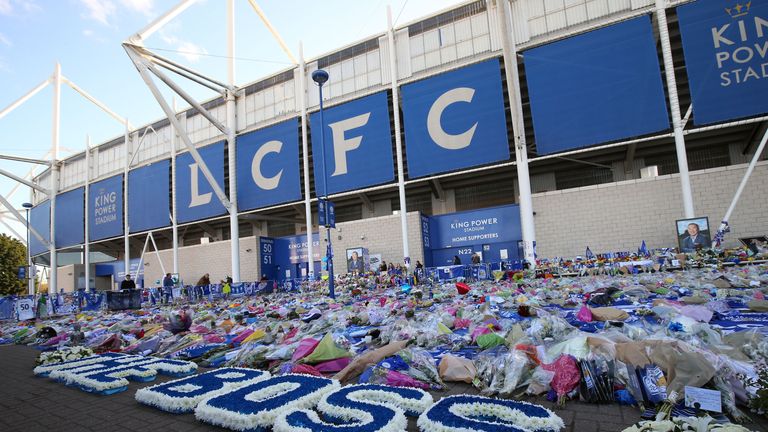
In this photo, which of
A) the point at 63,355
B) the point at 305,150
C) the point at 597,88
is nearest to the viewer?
the point at 63,355

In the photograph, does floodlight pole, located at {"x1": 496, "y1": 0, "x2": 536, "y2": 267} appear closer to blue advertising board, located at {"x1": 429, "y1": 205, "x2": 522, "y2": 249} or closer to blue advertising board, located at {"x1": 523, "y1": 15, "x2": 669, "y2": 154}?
blue advertising board, located at {"x1": 429, "y1": 205, "x2": 522, "y2": 249}

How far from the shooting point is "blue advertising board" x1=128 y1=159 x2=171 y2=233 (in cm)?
3170

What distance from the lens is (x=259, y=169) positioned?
88.3ft

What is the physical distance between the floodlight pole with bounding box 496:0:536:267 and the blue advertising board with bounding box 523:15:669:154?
114cm

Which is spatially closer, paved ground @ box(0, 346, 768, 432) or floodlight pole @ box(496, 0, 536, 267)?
paved ground @ box(0, 346, 768, 432)


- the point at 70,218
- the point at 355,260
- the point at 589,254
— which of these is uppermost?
the point at 70,218

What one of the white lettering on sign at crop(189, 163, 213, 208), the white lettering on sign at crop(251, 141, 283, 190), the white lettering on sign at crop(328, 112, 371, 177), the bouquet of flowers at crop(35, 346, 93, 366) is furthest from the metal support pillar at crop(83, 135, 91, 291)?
the bouquet of flowers at crop(35, 346, 93, 366)

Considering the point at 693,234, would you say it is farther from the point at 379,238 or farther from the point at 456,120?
the point at 379,238

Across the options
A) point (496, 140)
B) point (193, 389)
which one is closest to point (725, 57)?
point (496, 140)

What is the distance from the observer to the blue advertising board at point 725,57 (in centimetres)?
1642

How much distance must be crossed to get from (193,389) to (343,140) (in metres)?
21.2

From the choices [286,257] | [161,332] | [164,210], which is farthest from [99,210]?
[161,332]

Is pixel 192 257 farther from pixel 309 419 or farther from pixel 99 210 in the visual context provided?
pixel 309 419

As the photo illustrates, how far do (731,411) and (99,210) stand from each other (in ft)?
149
